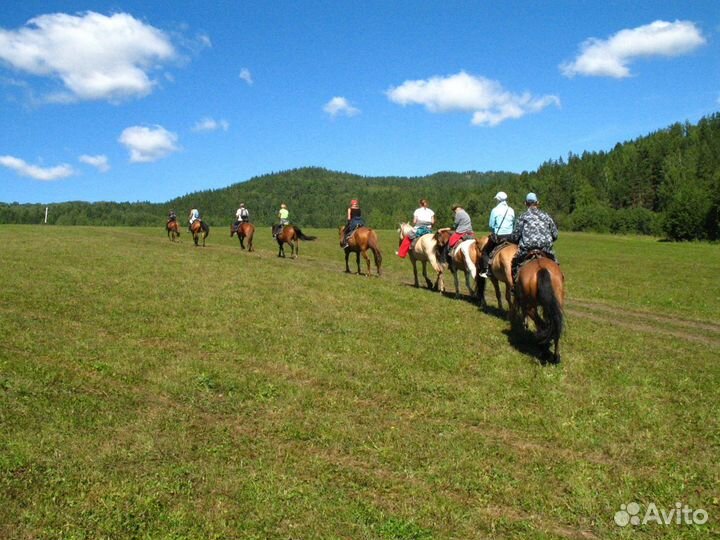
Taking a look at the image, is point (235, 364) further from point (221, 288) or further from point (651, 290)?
point (651, 290)

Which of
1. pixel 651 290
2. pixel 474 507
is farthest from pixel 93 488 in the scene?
pixel 651 290

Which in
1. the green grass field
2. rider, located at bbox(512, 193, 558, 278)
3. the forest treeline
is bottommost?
the green grass field

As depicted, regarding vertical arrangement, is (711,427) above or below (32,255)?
below

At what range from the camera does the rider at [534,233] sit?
13.7 metres

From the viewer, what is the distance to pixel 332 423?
8.61 meters

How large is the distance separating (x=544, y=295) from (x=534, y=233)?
227cm

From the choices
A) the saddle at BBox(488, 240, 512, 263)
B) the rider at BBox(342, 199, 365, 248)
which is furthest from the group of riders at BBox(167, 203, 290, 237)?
the saddle at BBox(488, 240, 512, 263)

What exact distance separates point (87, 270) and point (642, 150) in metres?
170

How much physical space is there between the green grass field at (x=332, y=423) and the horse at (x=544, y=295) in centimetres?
68

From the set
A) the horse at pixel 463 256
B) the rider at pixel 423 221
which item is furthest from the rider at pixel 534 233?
the rider at pixel 423 221

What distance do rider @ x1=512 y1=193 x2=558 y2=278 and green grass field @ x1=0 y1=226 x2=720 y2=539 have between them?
228 cm

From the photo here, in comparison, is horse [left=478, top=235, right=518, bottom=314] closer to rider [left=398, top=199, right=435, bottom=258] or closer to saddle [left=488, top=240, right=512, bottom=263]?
saddle [left=488, top=240, right=512, bottom=263]

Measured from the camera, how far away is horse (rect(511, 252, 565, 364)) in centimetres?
1188

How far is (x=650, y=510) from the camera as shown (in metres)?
6.47
